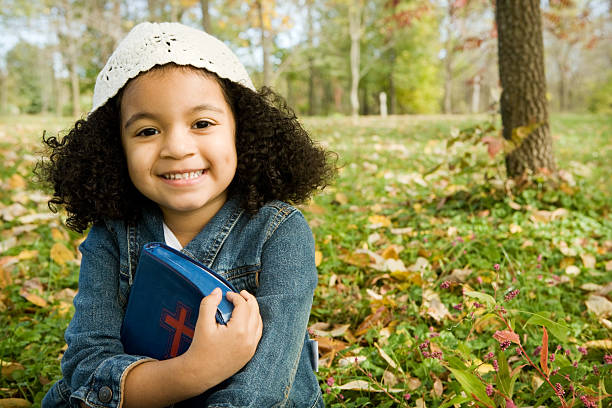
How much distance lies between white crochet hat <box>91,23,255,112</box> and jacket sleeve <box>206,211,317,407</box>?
1.66 ft

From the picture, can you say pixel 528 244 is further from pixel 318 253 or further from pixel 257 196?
pixel 257 196

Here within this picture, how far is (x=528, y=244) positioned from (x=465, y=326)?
95 centimetres

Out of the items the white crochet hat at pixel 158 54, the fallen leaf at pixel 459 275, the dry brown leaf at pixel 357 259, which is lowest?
the fallen leaf at pixel 459 275

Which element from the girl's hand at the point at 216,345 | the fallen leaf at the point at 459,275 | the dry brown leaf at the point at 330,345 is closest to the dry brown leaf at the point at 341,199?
the fallen leaf at the point at 459,275

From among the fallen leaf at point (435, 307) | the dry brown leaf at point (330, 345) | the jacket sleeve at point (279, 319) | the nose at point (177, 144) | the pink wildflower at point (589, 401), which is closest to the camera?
the pink wildflower at point (589, 401)

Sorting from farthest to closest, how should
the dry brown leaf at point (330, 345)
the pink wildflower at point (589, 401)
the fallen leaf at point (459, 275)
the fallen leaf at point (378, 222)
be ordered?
the fallen leaf at point (378, 222) → the fallen leaf at point (459, 275) → the dry brown leaf at point (330, 345) → the pink wildflower at point (589, 401)

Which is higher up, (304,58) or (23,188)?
(304,58)

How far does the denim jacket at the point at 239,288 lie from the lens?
45.7 inches

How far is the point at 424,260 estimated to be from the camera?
2.44 meters

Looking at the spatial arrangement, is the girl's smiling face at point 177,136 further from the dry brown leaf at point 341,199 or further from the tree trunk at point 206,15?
the tree trunk at point 206,15

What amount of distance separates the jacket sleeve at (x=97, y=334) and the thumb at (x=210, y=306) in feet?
0.83

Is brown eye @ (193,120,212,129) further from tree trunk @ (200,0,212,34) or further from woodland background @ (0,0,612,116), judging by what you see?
tree trunk @ (200,0,212,34)

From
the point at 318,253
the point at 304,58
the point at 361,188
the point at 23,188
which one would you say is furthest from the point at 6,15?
the point at 318,253

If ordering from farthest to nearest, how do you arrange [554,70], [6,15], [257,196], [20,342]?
1. [554,70]
2. [6,15]
3. [20,342]
4. [257,196]
